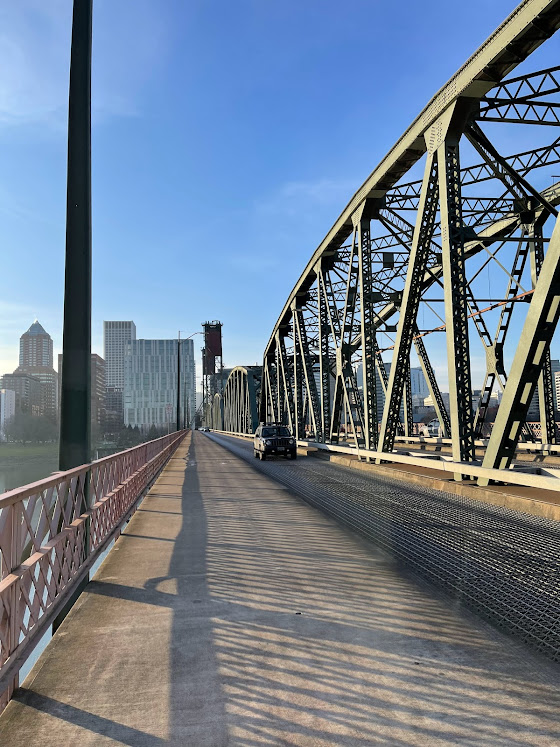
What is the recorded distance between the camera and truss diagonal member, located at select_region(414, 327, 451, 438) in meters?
27.0

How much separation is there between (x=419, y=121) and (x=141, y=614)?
52.1 ft

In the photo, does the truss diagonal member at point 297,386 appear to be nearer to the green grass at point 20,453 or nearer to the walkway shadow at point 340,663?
the green grass at point 20,453

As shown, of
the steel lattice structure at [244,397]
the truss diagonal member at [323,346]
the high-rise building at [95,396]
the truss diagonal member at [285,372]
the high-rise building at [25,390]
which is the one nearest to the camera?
the high-rise building at [95,396]

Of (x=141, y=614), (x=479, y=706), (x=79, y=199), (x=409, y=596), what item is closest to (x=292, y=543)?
(x=409, y=596)

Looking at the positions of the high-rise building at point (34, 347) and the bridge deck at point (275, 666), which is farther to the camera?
the high-rise building at point (34, 347)

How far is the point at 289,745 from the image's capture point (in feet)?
10.1

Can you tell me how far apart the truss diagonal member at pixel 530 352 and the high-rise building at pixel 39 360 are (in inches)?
403

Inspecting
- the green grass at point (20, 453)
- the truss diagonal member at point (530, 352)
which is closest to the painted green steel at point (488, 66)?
the truss diagonal member at point (530, 352)

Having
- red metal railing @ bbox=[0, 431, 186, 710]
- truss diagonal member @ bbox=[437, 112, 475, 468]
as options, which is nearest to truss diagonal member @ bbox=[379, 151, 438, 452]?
truss diagonal member @ bbox=[437, 112, 475, 468]

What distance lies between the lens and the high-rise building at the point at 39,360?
14.2 meters

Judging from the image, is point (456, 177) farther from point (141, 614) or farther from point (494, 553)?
point (141, 614)

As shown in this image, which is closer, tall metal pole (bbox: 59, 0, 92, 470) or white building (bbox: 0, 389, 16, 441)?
tall metal pole (bbox: 59, 0, 92, 470)

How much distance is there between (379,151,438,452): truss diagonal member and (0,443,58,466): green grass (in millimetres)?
10813

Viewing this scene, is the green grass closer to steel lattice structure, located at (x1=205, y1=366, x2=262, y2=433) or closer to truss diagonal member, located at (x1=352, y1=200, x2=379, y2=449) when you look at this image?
truss diagonal member, located at (x1=352, y1=200, x2=379, y2=449)
